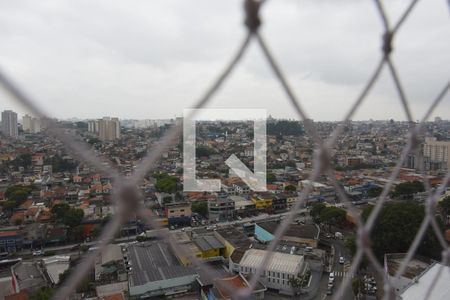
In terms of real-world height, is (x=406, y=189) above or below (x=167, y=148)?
below

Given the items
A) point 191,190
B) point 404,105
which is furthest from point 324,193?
point 404,105

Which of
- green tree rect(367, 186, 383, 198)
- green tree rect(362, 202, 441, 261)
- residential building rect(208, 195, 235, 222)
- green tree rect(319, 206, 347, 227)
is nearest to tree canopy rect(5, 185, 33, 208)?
residential building rect(208, 195, 235, 222)

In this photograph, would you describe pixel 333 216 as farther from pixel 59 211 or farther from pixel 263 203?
pixel 59 211

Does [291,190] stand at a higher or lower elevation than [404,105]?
lower

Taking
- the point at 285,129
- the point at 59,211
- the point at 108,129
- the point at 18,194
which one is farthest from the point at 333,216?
the point at 285,129

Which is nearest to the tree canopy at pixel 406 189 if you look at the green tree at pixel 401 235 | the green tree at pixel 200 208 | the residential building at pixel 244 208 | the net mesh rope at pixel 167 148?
the residential building at pixel 244 208

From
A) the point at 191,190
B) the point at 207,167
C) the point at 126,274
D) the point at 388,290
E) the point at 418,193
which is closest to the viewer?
the point at 388,290

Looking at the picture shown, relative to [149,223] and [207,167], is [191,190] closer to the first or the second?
[207,167]
